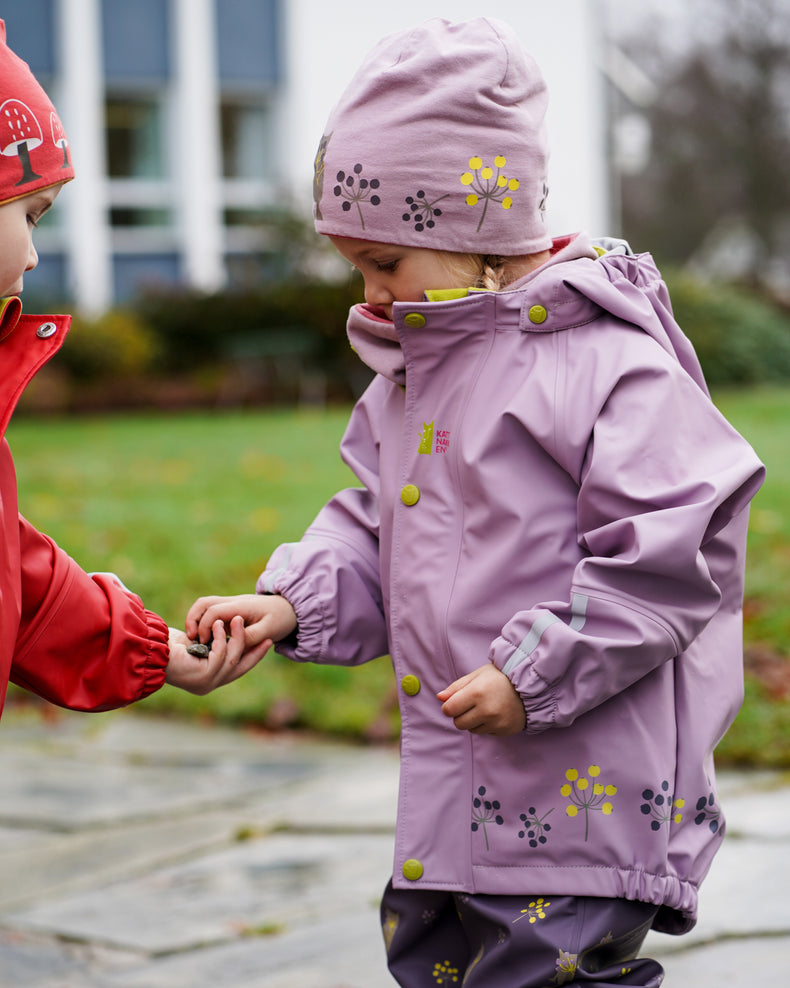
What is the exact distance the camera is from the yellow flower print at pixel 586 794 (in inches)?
78.5

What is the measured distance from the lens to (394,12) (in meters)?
18.6

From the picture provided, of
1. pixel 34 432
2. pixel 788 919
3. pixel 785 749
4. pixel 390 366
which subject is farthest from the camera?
pixel 34 432

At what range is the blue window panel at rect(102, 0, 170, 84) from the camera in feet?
56.3

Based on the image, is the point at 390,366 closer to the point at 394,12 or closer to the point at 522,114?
the point at 522,114

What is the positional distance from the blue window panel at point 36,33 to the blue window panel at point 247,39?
7.25 ft

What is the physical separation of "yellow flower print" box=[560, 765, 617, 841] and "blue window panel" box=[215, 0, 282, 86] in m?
17.2

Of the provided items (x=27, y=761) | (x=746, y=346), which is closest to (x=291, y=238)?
(x=746, y=346)

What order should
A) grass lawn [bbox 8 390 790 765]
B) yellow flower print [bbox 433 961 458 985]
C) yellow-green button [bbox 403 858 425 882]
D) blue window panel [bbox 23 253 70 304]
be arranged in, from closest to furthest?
yellow-green button [bbox 403 858 425 882] < yellow flower print [bbox 433 961 458 985] < grass lawn [bbox 8 390 790 765] < blue window panel [bbox 23 253 70 304]

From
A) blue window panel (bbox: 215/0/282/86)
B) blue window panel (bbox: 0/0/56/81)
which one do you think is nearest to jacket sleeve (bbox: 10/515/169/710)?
blue window panel (bbox: 0/0/56/81)

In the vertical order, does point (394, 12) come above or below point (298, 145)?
above

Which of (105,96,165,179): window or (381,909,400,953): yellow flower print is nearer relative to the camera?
(381,909,400,953): yellow flower print

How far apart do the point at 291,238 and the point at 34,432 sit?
20.1 feet

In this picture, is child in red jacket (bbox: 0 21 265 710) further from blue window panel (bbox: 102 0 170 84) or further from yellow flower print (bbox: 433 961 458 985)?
blue window panel (bbox: 102 0 170 84)

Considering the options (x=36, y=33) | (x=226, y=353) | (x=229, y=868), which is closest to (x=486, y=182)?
(x=229, y=868)
